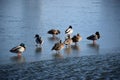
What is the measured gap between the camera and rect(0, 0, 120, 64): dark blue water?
39.4 feet

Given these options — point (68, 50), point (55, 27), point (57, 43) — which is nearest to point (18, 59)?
point (57, 43)

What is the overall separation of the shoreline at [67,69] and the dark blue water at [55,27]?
0.54 m

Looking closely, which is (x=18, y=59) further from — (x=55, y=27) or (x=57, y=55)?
(x=55, y=27)

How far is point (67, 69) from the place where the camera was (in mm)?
10227

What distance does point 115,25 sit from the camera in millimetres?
17438

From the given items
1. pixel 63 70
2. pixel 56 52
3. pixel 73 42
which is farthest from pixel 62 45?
pixel 63 70

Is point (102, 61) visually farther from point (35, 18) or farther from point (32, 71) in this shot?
point (35, 18)

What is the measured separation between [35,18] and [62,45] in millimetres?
7723

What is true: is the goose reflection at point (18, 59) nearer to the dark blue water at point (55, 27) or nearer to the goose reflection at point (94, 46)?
the dark blue water at point (55, 27)

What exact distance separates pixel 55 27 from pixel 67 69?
22.2 feet

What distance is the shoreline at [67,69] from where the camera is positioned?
955 centimetres

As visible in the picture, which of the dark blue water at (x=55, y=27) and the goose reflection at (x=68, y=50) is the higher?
the dark blue water at (x=55, y=27)

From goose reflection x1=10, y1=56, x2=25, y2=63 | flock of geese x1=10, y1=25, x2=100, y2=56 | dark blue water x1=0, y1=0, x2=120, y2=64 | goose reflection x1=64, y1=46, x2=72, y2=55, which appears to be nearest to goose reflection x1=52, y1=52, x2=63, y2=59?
dark blue water x1=0, y1=0, x2=120, y2=64

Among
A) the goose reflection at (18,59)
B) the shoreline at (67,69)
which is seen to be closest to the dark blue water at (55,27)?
the goose reflection at (18,59)
